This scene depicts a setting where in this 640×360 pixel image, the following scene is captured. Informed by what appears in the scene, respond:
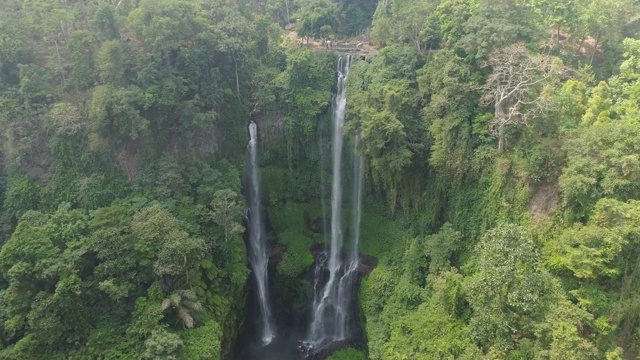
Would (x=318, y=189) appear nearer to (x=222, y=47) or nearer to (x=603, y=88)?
(x=222, y=47)

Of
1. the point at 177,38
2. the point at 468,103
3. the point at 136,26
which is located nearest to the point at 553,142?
the point at 468,103

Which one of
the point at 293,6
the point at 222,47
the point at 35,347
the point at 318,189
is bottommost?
the point at 35,347

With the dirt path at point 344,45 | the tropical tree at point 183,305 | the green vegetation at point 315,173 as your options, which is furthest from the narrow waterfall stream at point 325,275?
the tropical tree at point 183,305

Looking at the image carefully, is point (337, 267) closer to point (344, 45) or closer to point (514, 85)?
point (514, 85)

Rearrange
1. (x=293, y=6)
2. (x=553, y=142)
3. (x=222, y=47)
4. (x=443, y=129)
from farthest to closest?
(x=293, y=6) → (x=222, y=47) → (x=443, y=129) → (x=553, y=142)

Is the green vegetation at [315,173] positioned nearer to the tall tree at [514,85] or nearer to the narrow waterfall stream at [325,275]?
the tall tree at [514,85]

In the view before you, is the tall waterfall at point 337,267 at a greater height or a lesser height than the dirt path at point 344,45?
lesser

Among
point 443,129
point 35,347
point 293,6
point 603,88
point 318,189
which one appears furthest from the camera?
point 293,6
